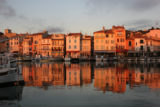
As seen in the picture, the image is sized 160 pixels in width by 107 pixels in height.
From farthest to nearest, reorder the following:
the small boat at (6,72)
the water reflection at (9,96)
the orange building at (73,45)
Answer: the orange building at (73,45) → the small boat at (6,72) → the water reflection at (9,96)

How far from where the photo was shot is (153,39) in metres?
78.6

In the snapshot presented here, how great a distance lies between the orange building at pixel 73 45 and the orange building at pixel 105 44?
792cm

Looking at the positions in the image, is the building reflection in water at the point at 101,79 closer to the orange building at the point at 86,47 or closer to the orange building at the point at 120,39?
the orange building at the point at 120,39

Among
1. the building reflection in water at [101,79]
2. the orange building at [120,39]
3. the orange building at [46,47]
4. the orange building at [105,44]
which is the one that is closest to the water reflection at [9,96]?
the building reflection in water at [101,79]

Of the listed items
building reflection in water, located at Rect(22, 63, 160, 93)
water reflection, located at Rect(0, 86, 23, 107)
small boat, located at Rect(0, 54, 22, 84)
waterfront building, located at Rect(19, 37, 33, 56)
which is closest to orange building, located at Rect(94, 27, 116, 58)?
waterfront building, located at Rect(19, 37, 33, 56)

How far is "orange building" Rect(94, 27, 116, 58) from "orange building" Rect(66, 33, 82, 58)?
7918 millimetres

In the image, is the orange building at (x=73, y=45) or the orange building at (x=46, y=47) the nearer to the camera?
the orange building at (x=73, y=45)

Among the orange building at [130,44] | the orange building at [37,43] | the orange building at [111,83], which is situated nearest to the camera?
the orange building at [111,83]

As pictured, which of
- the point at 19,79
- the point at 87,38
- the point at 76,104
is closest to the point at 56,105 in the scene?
the point at 76,104

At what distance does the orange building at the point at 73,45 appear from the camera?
8081 cm

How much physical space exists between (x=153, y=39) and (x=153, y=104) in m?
71.4

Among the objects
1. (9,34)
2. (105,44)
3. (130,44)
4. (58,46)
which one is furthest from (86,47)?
(9,34)

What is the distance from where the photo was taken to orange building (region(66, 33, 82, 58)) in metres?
80.8

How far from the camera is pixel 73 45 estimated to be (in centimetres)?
8144
